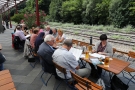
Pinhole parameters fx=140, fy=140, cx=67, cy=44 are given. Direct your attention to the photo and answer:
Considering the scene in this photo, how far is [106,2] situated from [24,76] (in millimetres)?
19989

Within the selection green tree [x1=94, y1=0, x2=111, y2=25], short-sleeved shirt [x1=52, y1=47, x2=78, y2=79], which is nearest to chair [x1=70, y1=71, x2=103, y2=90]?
short-sleeved shirt [x1=52, y1=47, x2=78, y2=79]

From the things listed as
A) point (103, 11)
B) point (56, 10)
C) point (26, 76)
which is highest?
point (56, 10)

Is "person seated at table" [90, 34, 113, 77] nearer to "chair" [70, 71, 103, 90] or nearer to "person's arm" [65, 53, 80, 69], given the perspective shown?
"person's arm" [65, 53, 80, 69]

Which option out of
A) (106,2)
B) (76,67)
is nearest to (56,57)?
(76,67)

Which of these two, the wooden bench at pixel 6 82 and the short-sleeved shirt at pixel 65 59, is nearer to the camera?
the wooden bench at pixel 6 82

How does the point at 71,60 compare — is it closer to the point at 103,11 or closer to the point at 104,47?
the point at 104,47

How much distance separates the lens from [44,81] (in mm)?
3727

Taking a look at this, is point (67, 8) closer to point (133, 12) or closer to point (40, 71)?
point (133, 12)

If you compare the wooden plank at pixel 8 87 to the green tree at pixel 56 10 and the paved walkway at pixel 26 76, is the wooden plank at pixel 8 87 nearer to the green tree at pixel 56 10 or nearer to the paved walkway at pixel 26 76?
the paved walkway at pixel 26 76

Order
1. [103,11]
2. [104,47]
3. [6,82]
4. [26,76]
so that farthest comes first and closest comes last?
[103,11] < [26,76] < [104,47] < [6,82]

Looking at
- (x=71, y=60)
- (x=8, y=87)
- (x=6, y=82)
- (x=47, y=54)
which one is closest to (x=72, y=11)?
(x=47, y=54)

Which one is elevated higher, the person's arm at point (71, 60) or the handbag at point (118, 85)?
the person's arm at point (71, 60)

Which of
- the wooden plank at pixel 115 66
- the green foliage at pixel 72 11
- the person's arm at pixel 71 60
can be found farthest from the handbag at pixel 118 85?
the green foliage at pixel 72 11

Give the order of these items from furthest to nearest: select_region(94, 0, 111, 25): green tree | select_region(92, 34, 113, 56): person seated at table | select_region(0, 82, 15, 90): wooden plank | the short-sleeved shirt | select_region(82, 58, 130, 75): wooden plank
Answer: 1. select_region(94, 0, 111, 25): green tree
2. select_region(92, 34, 113, 56): person seated at table
3. the short-sleeved shirt
4. select_region(82, 58, 130, 75): wooden plank
5. select_region(0, 82, 15, 90): wooden plank
